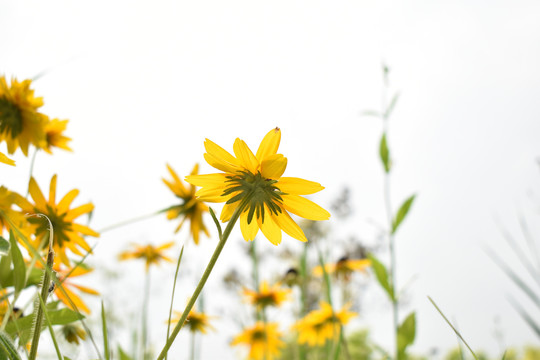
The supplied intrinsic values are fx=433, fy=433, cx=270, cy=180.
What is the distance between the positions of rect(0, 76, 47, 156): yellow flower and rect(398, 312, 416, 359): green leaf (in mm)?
663

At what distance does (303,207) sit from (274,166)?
5 centimetres

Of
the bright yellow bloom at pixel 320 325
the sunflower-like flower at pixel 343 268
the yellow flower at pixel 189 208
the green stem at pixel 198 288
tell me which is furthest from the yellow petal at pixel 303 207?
the sunflower-like flower at pixel 343 268

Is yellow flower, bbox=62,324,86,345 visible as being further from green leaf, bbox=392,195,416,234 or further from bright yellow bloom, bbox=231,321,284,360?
bright yellow bloom, bbox=231,321,284,360

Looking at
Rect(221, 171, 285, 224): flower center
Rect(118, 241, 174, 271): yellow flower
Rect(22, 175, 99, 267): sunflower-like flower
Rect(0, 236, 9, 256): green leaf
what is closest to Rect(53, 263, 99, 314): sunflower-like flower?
Rect(22, 175, 99, 267): sunflower-like flower

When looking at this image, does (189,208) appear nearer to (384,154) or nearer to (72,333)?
(72,333)

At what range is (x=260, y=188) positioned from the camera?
402 mm

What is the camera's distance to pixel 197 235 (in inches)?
27.2

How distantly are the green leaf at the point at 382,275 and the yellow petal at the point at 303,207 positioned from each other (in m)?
0.47

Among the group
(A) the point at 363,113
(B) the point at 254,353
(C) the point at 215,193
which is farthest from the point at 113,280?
(C) the point at 215,193

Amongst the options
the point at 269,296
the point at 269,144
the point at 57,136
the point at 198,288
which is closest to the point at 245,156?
the point at 269,144

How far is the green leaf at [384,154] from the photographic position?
0.88 metres

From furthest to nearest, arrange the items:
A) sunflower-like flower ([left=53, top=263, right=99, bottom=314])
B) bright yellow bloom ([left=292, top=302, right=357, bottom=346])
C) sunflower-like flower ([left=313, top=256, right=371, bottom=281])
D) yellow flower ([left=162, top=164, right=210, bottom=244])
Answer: sunflower-like flower ([left=313, top=256, right=371, bottom=281])
bright yellow bloom ([left=292, top=302, right=357, bottom=346])
yellow flower ([left=162, top=164, right=210, bottom=244])
sunflower-like flower ([left=53, top=263, right=99, bottom=314])

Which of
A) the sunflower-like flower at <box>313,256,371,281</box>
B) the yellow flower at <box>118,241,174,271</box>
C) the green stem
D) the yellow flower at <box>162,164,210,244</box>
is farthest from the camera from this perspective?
the sunflower-like flower at <box>313,256,371,281</box>

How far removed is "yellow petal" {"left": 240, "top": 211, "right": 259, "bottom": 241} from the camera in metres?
0.42
